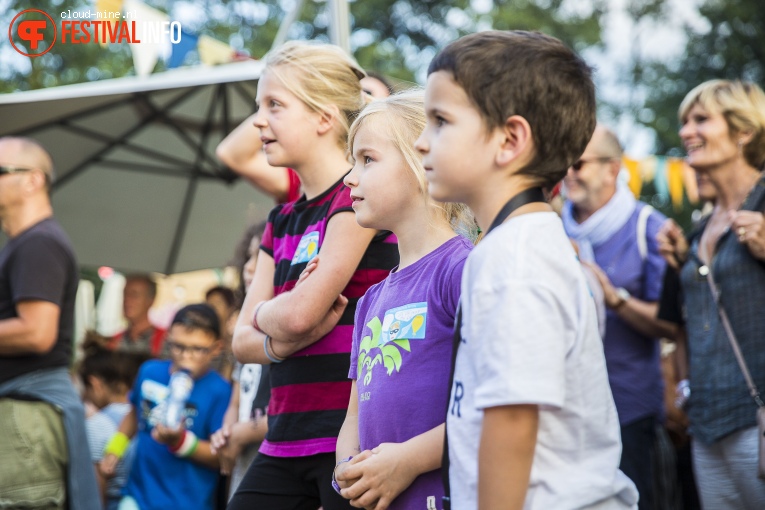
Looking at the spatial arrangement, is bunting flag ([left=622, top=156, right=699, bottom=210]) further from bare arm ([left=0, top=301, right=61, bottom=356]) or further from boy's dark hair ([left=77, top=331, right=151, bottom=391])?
bare arm ([left=0, top=301, right=61, bottom=356])

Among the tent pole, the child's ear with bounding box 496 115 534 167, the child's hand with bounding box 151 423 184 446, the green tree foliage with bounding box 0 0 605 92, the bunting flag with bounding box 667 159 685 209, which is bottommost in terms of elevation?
the child's hand with bounding box 151 423 184 446

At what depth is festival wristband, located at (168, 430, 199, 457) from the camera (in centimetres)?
445

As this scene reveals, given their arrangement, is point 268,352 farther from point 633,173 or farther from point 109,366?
point 633,173

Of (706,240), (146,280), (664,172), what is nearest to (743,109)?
(706,240)

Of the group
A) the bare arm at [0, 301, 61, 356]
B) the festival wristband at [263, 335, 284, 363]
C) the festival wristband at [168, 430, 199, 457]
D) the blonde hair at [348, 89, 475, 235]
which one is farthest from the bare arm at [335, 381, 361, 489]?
the festival wristband at [168, 430, 199, 457]

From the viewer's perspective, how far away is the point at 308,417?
263 cm

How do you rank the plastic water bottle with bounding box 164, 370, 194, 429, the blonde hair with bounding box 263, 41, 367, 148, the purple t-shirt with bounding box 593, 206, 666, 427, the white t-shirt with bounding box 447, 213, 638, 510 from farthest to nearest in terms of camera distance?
the plastic water bottle with bounding box 164, 370, 194, 429 → the purple t-shirt with bounding box 593, 206, 666, 427 → the blonde hair with bounding box 263, 41, 367, 148 → the white t-shirt with bounding box 447, 213, 638, 510

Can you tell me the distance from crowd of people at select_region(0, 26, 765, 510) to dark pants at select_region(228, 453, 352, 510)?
10 millimetres

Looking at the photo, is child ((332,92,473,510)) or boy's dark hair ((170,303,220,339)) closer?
child ((332,92,473,510))

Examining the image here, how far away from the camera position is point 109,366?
6312 mm

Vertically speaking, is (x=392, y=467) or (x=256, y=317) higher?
(x=256, y=317)

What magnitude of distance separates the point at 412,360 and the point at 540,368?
59 cm

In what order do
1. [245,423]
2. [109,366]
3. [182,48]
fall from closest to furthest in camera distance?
[245,423] < [109,366] < [182,48]

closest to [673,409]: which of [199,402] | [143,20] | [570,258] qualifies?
[199,402]
